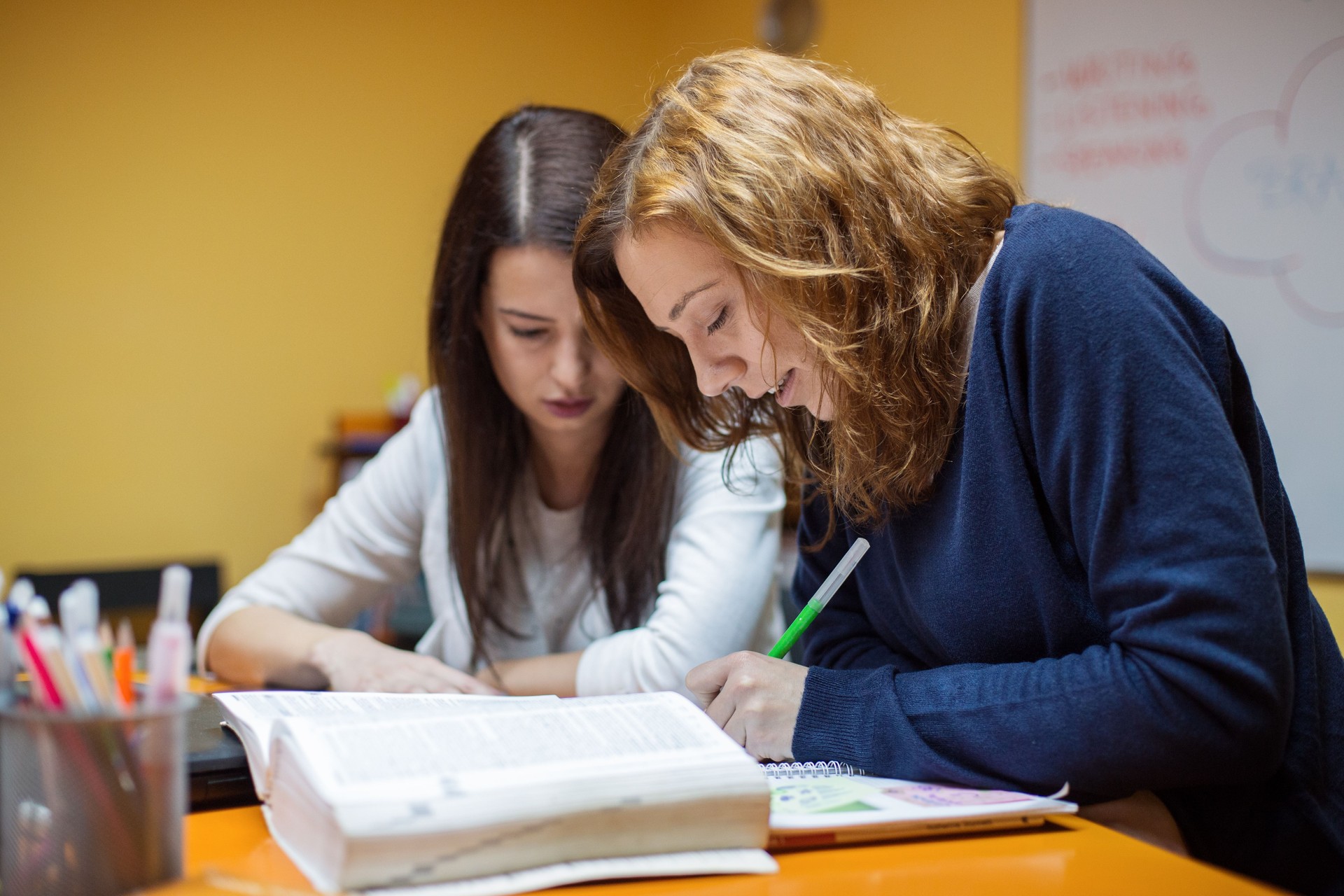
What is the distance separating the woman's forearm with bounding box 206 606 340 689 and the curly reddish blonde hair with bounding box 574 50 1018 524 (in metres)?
0.62

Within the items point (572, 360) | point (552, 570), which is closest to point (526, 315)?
point (572, 360)

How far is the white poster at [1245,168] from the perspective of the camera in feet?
6.38

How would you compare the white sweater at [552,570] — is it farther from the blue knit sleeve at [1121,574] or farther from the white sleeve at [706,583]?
the blue knit sleeve at [1121,574]

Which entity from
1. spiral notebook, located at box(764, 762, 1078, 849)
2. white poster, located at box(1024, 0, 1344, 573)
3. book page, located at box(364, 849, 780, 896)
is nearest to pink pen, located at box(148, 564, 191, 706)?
book page, located at box(364, 849, 780, 896)

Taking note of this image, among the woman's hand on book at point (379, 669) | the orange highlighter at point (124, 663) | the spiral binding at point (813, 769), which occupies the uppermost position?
the orange highlighter at point (124, 663)

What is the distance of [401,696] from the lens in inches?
37.6

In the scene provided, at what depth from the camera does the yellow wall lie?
9.13 feet

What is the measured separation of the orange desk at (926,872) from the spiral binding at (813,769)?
5.0 inches

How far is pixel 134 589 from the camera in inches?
110

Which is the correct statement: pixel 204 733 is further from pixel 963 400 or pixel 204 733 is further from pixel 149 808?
pixel 963 400

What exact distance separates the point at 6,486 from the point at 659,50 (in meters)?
2.30

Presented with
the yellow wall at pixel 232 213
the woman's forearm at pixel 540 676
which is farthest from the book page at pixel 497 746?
the yellow wall at pixel 232 213

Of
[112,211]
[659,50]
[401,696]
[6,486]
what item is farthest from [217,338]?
[401,696]

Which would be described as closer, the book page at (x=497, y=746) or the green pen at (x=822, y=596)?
the book page at (x=497, y=746)
